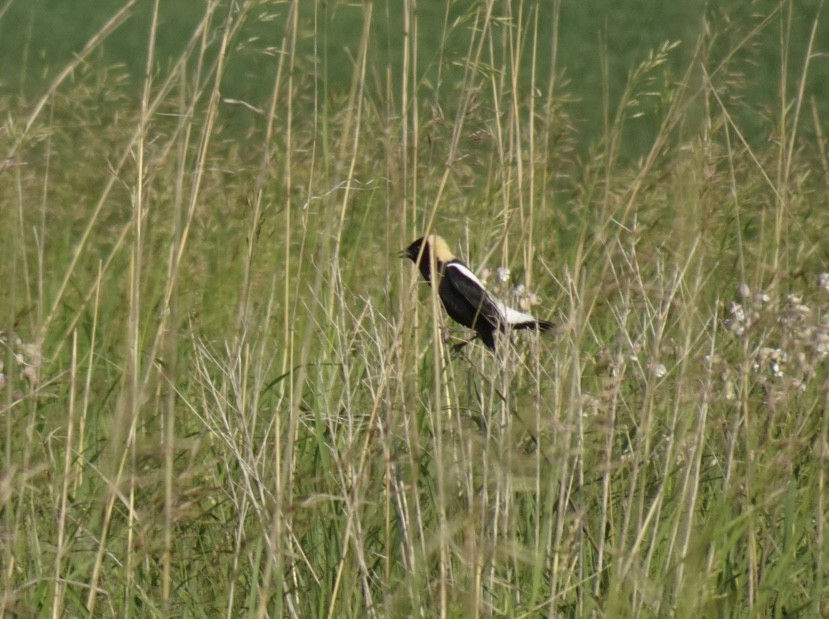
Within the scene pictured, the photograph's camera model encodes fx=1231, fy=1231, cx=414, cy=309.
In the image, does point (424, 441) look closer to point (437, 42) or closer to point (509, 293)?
point (509, 293)

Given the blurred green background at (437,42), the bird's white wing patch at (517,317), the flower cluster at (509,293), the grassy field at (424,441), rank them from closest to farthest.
Result: the grassy field at (424,441) < the flower cluster at (509,293) < the bird's white wing patch at (517,317) < the blurred green background at (437,42)

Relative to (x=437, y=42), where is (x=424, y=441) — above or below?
above

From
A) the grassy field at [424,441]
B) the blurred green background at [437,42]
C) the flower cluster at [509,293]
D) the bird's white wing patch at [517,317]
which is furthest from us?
the blurred green background at [437,42]

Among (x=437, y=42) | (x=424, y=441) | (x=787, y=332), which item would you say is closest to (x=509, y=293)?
(x=424, y=441)

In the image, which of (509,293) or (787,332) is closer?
(787,332)

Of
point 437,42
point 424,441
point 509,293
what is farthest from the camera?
point 437,42

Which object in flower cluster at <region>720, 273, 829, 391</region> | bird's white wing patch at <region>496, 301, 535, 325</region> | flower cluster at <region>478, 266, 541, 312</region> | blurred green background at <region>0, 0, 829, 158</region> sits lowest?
blurred green background at <region>0, 0, 829, 158</region>

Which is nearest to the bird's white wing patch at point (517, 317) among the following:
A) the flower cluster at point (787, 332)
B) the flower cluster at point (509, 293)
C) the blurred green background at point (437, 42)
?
the flower cluster at point (509, 293)

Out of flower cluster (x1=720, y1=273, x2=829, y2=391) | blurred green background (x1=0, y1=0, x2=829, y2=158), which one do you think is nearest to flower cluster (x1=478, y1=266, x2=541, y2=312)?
flower cluster (x1=720, y1=273, x2=829, y2=391)

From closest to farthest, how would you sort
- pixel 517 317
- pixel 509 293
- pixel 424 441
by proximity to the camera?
pixel 424 441 → pixel 509 293 → pixel 517 317

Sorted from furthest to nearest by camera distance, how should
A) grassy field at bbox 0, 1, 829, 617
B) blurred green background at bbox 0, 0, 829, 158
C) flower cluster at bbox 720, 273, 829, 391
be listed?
blurred green background at bbox 0, 0, 829, 158 → flower cluster at bbox 720, 273, 829, 391 → grassy field at bbox 0, 1, 829, 617

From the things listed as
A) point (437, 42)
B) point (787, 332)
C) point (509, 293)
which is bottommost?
point (437, 42)

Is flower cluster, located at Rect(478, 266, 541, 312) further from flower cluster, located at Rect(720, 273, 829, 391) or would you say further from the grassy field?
flower cluster, located at Rect(720, 273, 829, 391)

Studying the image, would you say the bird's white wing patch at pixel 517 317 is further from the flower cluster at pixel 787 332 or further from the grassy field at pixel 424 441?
the flower cluster at pixel 787 332
